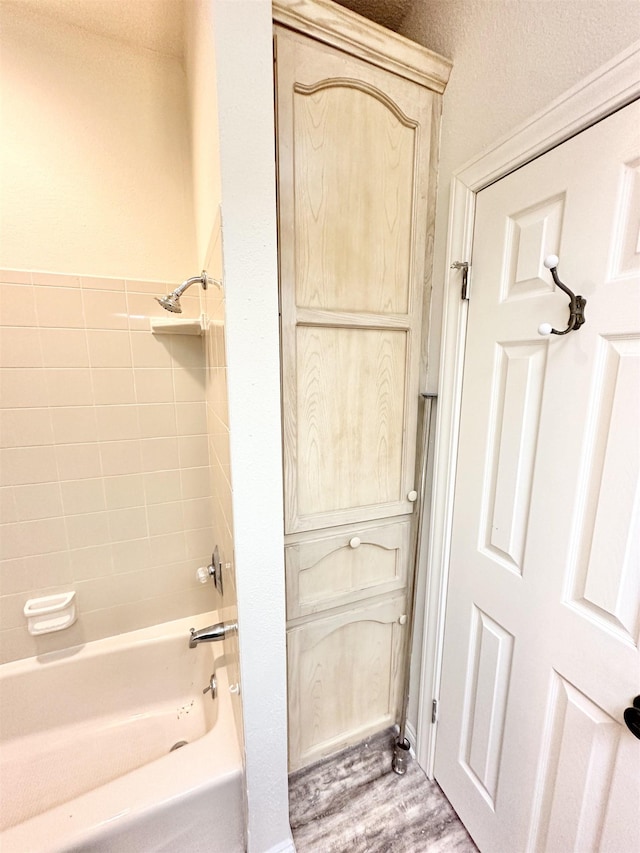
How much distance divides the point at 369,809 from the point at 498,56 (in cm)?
229

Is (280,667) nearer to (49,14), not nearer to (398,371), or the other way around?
(398,371)

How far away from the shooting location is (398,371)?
112 centimetres

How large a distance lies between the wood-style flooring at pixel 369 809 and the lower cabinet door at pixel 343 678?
0.25 feet

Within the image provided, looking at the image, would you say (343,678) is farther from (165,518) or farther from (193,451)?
(193,451)

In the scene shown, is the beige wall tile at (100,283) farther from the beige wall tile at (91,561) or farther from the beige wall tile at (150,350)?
the beige wall tile at (91,561)

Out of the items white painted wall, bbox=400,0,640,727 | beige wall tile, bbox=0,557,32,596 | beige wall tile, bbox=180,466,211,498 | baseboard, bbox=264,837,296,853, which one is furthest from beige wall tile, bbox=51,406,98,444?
baseboard, bbox=264,837,296,853

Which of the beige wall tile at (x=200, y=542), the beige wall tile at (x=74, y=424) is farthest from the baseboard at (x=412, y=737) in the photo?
the beige wall tile at (x=74, y=424)

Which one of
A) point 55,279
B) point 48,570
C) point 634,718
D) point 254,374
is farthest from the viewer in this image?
point 48,570

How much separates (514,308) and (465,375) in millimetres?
225

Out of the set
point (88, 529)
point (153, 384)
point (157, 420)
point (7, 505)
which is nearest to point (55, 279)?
point (153, 384)

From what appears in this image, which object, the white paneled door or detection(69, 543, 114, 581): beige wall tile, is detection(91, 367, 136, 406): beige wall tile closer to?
detection(69, 543, 114, 581): beige wall tile

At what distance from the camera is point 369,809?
1165 mm

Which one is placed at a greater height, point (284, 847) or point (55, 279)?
point (55, 279)

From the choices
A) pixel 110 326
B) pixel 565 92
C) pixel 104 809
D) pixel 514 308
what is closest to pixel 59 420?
pixel 110 326
